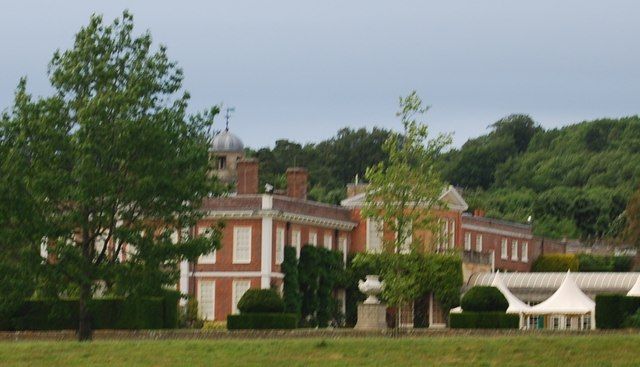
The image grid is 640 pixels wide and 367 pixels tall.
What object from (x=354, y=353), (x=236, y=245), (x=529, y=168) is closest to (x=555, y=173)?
(x=529, y=168)

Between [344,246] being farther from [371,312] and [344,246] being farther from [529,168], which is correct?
[529,168]

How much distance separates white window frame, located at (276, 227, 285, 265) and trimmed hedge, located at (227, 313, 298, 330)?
689 inches

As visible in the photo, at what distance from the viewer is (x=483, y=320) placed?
60750 mm

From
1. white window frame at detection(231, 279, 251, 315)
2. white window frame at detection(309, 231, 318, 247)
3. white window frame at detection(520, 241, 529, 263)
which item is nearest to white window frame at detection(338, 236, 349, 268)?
white window frame at detection(309, 231, 318, 247)

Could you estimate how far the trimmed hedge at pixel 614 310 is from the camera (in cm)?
5988

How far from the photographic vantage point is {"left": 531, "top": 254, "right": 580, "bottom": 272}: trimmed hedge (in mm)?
97312

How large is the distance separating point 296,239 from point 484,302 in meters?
19.3

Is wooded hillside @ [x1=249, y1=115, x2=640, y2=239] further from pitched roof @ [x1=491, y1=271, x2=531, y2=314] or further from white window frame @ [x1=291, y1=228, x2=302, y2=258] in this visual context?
pitched roof @ [x1=491, y1=271, x2=531, y2=314]

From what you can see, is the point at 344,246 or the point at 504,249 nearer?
the point at 344,246

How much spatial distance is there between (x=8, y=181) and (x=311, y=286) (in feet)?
88.7

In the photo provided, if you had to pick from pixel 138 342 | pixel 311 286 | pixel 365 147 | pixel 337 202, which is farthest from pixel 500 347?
pixel 365 147

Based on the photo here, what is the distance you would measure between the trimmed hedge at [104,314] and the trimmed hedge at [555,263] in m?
33.9

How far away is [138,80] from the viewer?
55.1 meters

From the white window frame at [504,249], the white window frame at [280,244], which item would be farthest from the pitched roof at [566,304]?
the white window frame at [504,249]
